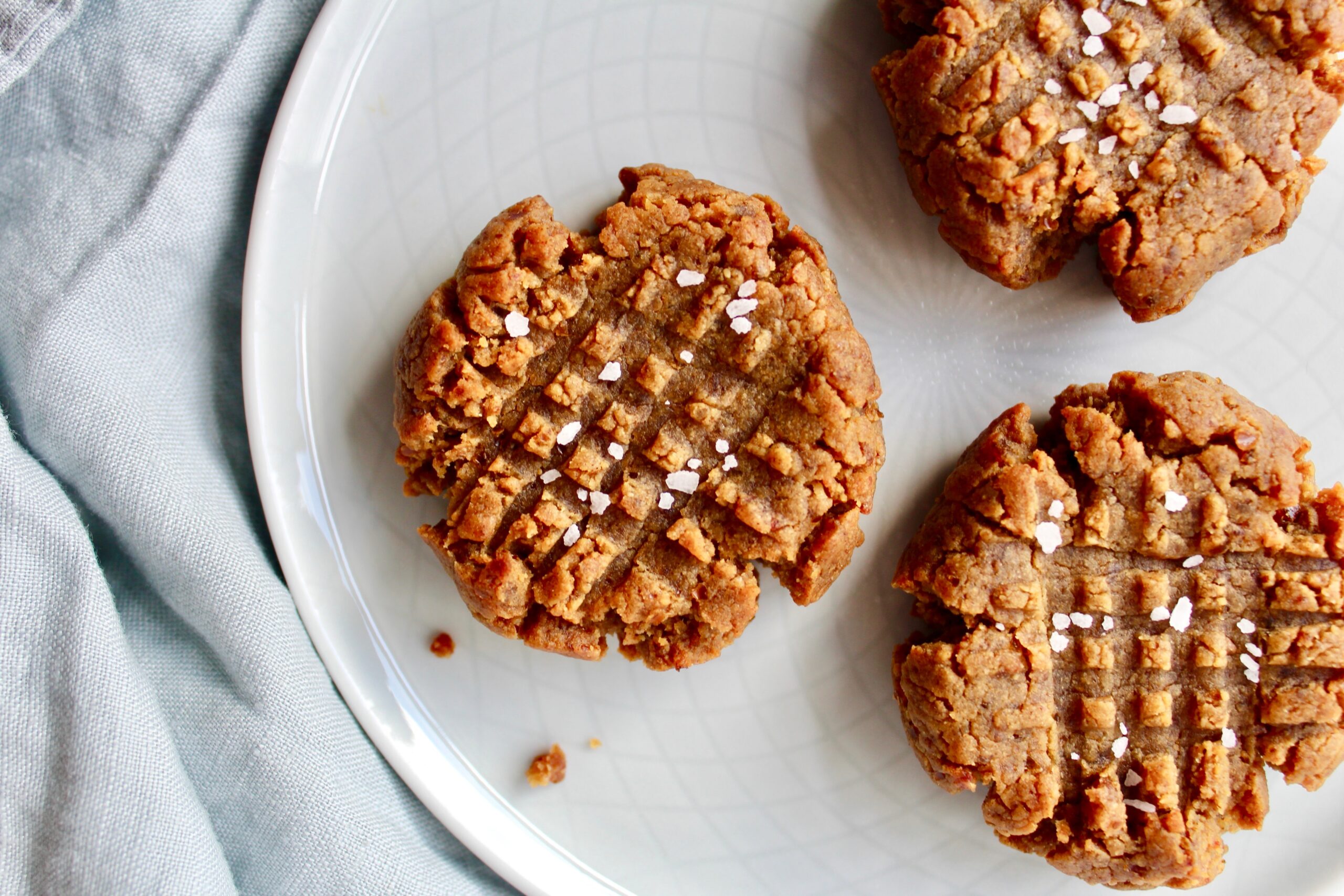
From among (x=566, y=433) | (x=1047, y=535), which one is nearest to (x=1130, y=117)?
(x=1047, y=535)

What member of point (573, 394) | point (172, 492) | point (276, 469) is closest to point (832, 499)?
point (573, 394)

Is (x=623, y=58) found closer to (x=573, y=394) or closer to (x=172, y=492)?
(x=573, y=394)

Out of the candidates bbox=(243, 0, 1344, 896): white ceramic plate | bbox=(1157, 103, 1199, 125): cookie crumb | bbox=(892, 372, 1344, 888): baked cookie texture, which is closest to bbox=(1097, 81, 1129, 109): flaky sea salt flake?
bbox=(1157, 103, 1199, 125): cookie crumb

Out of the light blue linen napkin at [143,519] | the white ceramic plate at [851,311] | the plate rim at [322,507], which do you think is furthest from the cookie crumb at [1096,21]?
the light blue linen napkin at [143,519]

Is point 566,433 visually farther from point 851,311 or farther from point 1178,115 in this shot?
point 1178,115

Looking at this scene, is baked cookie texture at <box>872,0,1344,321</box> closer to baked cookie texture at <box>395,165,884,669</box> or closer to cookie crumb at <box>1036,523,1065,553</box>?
baked cookie texture at <box>395,165,884,669</box>

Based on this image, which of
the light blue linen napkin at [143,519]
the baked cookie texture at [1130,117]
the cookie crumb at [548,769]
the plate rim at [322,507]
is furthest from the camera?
the cookie crumb at [548,769]

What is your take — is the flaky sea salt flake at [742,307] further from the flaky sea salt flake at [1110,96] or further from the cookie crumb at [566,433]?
the flaky sea salt flake at [1110,96]
